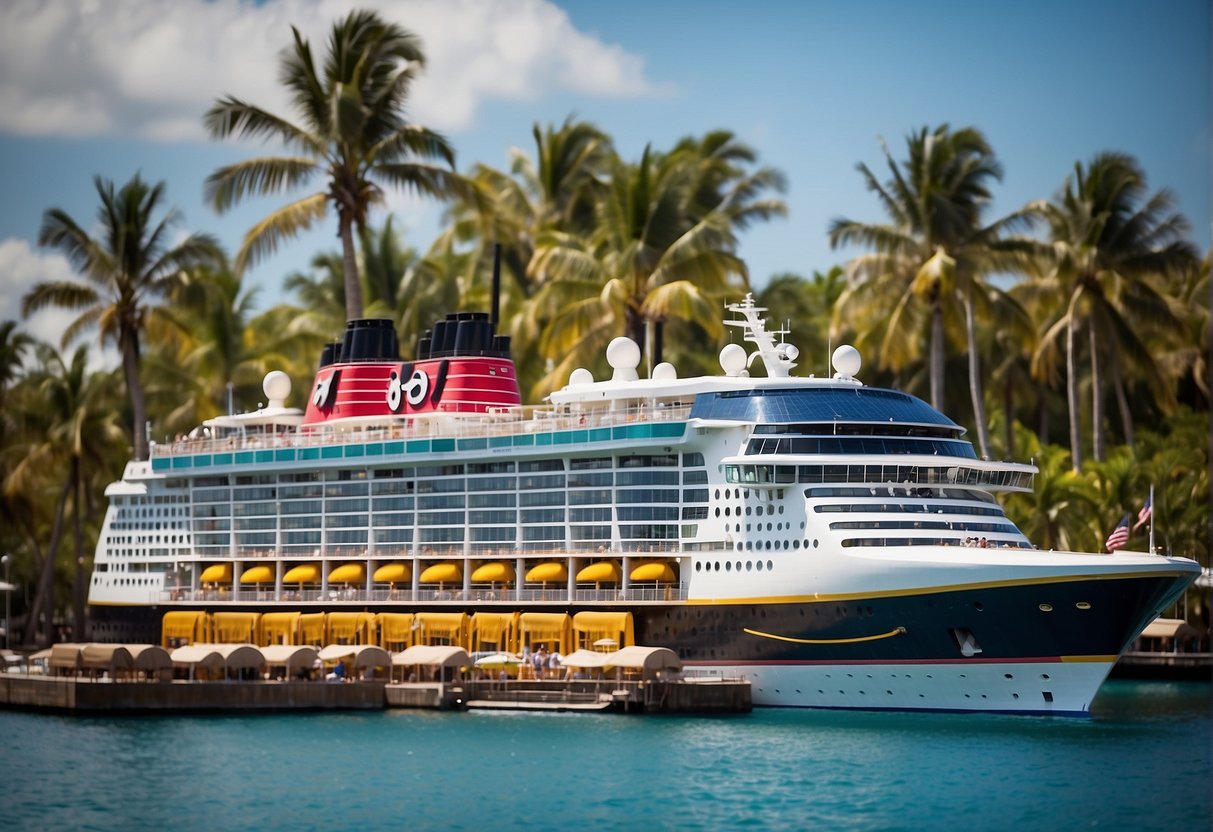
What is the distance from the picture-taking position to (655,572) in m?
49.6

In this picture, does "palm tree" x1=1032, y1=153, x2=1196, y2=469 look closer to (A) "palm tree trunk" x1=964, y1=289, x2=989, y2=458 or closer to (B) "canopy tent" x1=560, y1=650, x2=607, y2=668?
(A) "palm tree trunk" x1=964, y1=289, x2=989, y2=458

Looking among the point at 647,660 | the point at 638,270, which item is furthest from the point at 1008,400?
the point at 647,660

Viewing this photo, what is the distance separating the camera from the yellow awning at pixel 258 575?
2331 inches

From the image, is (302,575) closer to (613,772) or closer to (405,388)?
(405,388)

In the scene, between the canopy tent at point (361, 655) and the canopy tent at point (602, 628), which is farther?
the canopy tent at point (361, 655)

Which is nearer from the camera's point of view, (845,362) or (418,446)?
(845,362)

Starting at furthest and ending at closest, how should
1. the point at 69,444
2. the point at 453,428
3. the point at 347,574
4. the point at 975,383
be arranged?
the point at 69,444, the point at 975,383, the point at 347,574, the point at 453,428

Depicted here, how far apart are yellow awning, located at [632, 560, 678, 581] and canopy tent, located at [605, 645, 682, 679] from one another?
2650mm

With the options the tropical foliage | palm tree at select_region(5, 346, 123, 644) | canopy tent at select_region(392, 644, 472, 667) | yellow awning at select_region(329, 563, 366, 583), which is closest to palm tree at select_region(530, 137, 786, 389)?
the tropical foliage

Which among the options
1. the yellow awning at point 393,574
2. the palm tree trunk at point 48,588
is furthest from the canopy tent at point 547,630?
the palm tree trunk at point 48,588

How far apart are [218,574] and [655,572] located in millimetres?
17555

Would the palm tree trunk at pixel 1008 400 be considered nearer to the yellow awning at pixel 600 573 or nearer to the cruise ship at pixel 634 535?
the cruise ship at pixel 634 535

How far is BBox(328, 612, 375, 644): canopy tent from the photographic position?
55.8 metres

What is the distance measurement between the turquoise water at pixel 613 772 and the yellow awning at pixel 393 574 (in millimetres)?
8387
